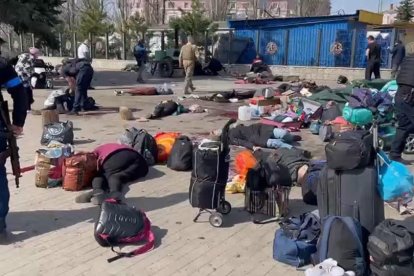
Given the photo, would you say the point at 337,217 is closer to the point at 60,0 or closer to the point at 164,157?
the point at 164,157

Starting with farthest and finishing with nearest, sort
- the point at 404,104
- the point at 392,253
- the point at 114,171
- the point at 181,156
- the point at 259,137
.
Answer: the point at 259,137, the point at 181,156, the point at 404,104, the point at 114,171, the point at 392,253

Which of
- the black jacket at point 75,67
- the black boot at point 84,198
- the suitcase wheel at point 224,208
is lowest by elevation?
the black boot at point 84,198

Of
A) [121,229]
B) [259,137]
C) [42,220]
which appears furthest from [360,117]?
[42,220]

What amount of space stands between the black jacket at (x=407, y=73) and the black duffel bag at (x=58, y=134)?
5.20 meters

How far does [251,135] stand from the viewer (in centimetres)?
895

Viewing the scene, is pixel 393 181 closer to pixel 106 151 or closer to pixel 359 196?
pixel 359 196

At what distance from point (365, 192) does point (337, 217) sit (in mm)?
372

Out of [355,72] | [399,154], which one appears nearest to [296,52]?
[355,72]

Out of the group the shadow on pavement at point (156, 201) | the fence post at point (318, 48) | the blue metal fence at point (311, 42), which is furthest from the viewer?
the fence post at point (318, 48)

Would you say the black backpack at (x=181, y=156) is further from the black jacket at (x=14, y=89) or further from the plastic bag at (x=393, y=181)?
the plastic bag at (x=393, y=181)

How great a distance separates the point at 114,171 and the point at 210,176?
1.81 m

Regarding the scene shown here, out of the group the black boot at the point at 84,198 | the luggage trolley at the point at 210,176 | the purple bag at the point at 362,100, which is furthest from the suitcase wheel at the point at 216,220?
the purple bag at the point at 362,100

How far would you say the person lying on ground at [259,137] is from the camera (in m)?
8.63

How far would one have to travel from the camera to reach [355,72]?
25.2m
